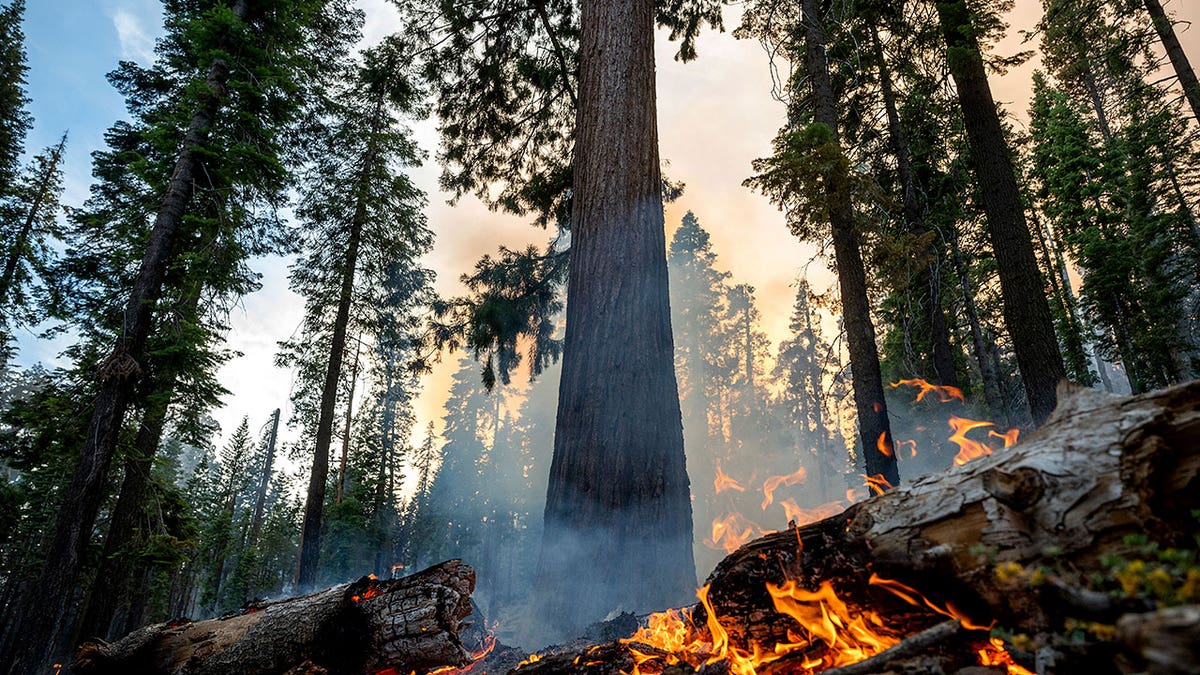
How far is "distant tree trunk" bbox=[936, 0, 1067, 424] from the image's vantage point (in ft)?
22.1

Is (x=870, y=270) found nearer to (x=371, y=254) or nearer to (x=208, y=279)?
(x=208, y=279)

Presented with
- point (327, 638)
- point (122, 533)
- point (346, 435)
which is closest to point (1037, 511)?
point (327, 638)

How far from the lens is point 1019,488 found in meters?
1.85

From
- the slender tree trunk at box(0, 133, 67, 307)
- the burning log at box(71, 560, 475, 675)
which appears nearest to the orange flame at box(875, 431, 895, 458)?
the burning log at box(71, 560, 475, 675)

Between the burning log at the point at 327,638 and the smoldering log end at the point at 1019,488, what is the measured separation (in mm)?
3224

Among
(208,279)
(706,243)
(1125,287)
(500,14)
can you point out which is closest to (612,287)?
(500,14)

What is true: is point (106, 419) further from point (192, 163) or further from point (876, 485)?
point (876, 485)

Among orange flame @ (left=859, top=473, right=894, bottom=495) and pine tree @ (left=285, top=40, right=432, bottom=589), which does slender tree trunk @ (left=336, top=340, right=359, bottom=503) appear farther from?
orange flame @ (left=859, top=473, right=894, bottom=495)

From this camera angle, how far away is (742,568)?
271cm

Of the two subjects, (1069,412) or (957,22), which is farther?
(957,22)

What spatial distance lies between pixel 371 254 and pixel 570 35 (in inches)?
422

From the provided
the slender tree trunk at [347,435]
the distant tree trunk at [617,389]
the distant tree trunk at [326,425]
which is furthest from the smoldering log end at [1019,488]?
the slender tree trunk at [347,435]

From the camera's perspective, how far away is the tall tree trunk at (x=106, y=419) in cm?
644

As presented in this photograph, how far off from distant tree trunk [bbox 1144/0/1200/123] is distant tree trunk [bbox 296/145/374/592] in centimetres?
2165
